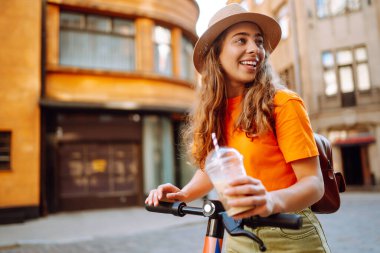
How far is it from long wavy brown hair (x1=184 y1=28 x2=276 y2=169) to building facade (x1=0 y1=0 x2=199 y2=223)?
417 inches

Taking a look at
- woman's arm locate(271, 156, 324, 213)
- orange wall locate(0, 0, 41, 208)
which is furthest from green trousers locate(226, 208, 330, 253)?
orange wall locate(0, 0, 41, 208)

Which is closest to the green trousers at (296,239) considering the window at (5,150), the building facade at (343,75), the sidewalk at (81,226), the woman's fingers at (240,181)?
the woman's fingers at (240,181)

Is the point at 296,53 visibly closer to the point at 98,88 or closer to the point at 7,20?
the point at 98,88

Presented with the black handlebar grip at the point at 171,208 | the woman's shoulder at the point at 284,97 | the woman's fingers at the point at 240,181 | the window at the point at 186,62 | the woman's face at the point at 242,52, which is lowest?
the black handlebar grip at the point at 171,208

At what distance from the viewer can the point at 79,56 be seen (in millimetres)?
13859

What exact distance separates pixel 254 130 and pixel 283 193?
42cm

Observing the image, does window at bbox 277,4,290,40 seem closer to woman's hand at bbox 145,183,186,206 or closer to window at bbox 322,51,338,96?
window at bbox 322,51,338,96

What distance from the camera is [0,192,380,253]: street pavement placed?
22.6 feet

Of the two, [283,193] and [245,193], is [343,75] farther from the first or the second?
[245,193]

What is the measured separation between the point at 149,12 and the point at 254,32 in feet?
44.3

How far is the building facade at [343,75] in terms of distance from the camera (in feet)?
66.1

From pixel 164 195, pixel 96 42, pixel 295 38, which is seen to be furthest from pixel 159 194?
pixel 295 38

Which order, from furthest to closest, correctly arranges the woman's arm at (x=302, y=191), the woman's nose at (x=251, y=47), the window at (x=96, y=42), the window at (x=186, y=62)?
the window at (x=186, y=62)
the window at (x=96, y=42)
the woman's nose at (x=251, y=47)
the woman's arm at (x=302, y=191)

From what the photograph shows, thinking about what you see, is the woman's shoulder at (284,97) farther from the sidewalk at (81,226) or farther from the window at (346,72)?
the window at (346,72)
